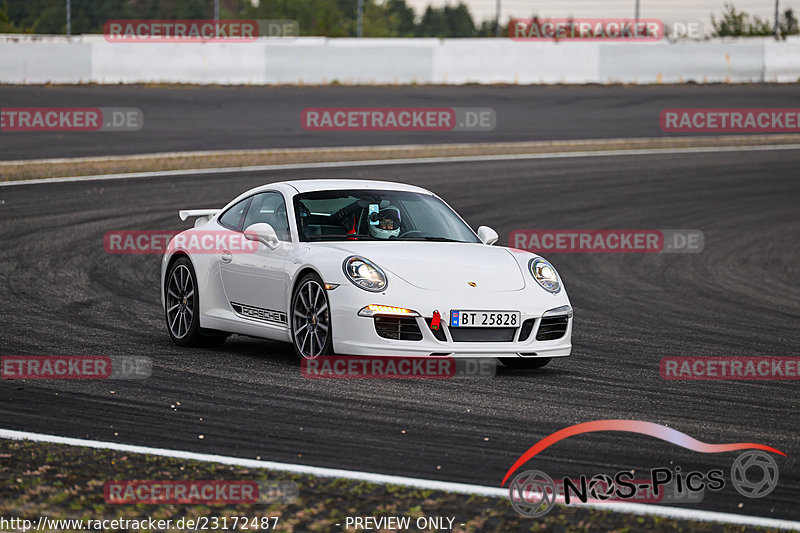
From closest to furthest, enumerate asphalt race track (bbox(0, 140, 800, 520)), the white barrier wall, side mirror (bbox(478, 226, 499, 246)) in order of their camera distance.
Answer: asphalt race track (bbox(0, 140, 800, 520)) < side mirror (bbox(478, 226, 499, 246)) < the white barrier wall

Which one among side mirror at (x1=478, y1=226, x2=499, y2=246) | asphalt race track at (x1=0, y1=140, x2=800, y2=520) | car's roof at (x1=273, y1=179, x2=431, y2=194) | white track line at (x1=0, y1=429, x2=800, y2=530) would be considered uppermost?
car's roof at (x1=273, y1=179, x2=431, y2=194)

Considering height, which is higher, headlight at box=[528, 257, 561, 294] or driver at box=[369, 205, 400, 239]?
driver at box=[369, 205, 400, 239]

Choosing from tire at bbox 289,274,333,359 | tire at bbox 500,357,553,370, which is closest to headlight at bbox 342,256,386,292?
tire at bbox 289,274,333,359

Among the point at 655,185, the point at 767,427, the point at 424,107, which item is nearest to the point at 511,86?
the point at 424,107

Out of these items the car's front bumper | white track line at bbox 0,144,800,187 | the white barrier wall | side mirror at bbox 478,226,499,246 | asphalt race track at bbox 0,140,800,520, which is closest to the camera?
asphalt race track at bbox 0,140,800,520

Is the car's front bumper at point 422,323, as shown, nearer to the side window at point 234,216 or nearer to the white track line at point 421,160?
the side window at point 234,216

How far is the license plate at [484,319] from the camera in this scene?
897 centimetres

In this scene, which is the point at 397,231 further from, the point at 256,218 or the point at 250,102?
the point at 250,102

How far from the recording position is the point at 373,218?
10219mm

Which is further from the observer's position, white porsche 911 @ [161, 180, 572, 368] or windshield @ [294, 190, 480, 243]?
windshield @ [294, 190, 480, 243]

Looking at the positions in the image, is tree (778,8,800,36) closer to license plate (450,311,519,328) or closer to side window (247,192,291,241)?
side window (247,192,291,241)

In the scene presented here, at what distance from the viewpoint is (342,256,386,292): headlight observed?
9.05 meters

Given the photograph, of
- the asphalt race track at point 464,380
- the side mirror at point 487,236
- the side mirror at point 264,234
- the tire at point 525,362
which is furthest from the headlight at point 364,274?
the side mirror at point 487,236

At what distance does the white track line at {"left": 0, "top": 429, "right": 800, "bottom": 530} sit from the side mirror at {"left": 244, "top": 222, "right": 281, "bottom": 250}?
3.16m
